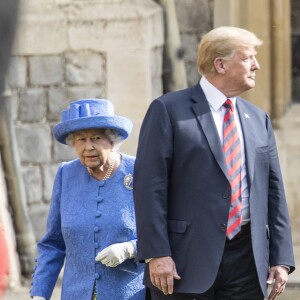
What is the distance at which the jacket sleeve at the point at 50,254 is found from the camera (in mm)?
4344

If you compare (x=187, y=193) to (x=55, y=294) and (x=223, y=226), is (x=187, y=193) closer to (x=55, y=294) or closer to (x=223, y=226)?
(x=223, y=226)

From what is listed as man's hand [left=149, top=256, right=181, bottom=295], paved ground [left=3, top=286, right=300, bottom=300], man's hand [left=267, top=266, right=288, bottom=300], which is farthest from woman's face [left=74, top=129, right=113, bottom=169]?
paved ground [left=3, top=286, right=300, bottom=300]

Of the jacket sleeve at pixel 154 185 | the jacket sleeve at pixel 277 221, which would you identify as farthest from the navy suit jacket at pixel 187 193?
the jacket sleeve at pixel 277 221

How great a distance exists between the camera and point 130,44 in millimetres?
8148

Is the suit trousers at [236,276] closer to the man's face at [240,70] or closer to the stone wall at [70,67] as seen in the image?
the man's face at [240,70]

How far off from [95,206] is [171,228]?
43cm

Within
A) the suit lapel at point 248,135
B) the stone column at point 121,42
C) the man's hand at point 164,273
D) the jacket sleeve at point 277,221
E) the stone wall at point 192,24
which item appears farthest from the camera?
the stone wall at point 192,24

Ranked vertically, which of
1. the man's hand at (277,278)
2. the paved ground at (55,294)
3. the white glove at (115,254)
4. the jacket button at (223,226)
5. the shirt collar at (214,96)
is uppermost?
the shirt collar at (214,96)

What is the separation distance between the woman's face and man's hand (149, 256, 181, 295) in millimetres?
545

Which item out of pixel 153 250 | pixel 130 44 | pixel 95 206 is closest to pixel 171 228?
pixel 153 250

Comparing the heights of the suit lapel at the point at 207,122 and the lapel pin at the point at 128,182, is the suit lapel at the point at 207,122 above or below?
above

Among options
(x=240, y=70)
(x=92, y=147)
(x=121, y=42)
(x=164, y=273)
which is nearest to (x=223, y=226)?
(x=164, y=273)

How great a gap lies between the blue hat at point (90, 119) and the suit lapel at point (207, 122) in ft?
1.17

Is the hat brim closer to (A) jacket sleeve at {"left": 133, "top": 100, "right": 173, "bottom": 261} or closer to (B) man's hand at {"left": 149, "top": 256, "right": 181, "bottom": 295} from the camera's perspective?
(A) jacket sleeve at {"left": 133, "top": 100, "right": 173, "bottom": 261}
